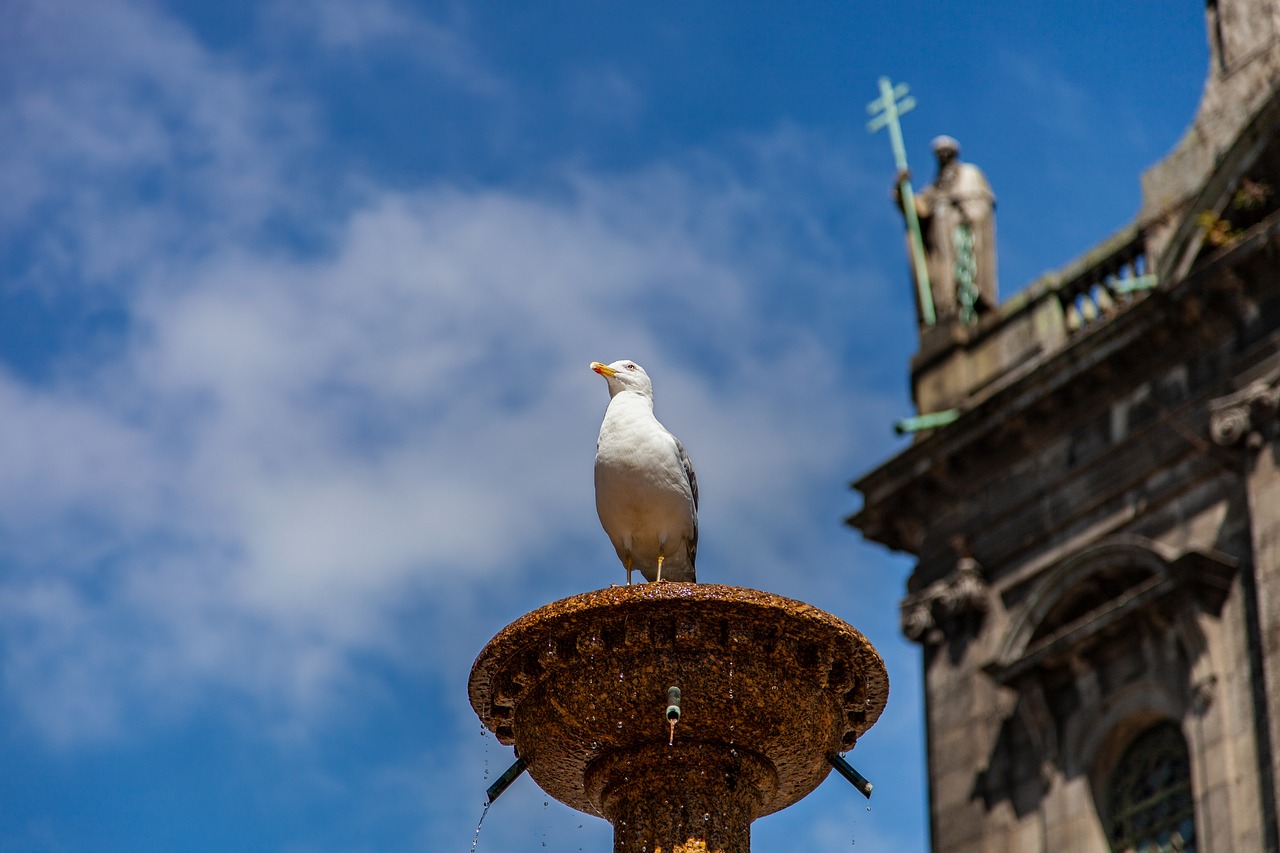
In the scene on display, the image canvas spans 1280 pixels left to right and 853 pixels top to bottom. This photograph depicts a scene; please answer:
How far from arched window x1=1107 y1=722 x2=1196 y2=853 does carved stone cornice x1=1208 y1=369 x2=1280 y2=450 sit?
2.83m

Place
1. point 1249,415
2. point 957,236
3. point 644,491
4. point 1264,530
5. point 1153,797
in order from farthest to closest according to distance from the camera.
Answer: point 957,236 → point 1153,797 → point 1249,415 → point 1264,530 → point 644,491

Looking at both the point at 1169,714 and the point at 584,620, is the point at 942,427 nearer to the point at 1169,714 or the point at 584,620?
the point at 1169,714

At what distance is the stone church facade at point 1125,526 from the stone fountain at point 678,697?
9.21 metres

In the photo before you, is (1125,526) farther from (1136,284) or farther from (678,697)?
(678,697)

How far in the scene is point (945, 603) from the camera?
971 inches

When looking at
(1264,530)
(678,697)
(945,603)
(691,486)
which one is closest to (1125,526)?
(1264,530)

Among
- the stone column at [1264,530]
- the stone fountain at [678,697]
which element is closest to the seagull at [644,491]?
the stone fountain at [678,697]

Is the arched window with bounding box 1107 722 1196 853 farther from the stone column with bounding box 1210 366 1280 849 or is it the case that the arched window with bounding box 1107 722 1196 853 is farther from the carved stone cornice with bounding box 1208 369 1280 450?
the carved stone cornice with bounding box 1208 369 1280 450

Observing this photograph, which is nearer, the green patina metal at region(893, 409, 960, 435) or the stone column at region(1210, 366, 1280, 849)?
the stone column at region(1210, 366, 1280, 849)

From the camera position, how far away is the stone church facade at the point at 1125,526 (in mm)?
21422

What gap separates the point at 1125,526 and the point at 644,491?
10.6 metres

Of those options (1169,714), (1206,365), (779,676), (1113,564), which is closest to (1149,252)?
(1206,365)

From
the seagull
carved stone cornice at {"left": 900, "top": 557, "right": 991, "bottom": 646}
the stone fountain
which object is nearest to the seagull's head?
the seagull

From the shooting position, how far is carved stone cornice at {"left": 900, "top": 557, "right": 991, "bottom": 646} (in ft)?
80.3
